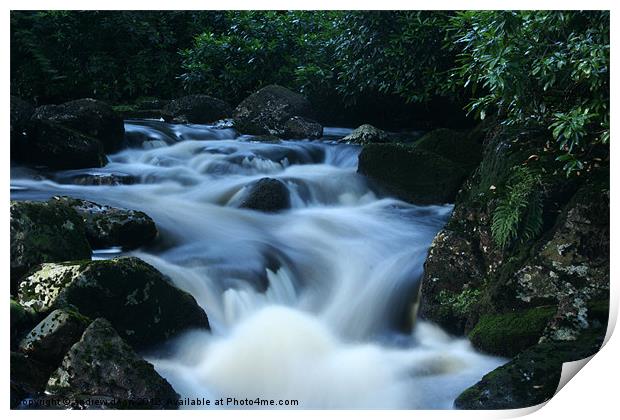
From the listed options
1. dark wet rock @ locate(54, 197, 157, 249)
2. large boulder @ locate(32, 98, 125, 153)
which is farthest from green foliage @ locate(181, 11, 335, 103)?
dark wet rock @ locate(54, 197, 157, 249)

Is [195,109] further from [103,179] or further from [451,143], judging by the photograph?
[451,143]

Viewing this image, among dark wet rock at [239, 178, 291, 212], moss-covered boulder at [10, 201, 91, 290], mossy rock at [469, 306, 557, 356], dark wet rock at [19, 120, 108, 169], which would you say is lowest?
mossy rock at [469, 306, 557, 356]

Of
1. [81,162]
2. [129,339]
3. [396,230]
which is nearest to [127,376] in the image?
[129,339]

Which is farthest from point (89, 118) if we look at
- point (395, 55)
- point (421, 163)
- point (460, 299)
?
point (460, 299)

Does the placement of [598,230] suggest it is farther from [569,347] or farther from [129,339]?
[129,339]

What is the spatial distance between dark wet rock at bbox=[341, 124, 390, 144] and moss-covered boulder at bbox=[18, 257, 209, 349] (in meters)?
1.50

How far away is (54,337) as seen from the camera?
4738 mm

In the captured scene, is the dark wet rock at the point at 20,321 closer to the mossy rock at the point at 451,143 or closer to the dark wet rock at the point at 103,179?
the dark wet rock at the point at 103,179

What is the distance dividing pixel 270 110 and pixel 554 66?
1.79m

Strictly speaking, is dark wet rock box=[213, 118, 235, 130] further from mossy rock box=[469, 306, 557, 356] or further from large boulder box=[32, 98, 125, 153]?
mossy rock box=[469, 306, 557, 356]

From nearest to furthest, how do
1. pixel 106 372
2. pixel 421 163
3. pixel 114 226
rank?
pixel 106 372 < pixel 114 226 < pixel 421 163

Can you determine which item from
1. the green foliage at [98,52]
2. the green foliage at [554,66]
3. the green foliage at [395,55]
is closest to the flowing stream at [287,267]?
the green foliage at [98,52]

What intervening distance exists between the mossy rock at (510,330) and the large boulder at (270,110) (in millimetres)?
1763

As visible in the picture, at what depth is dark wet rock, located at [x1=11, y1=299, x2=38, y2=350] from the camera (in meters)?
4.86
